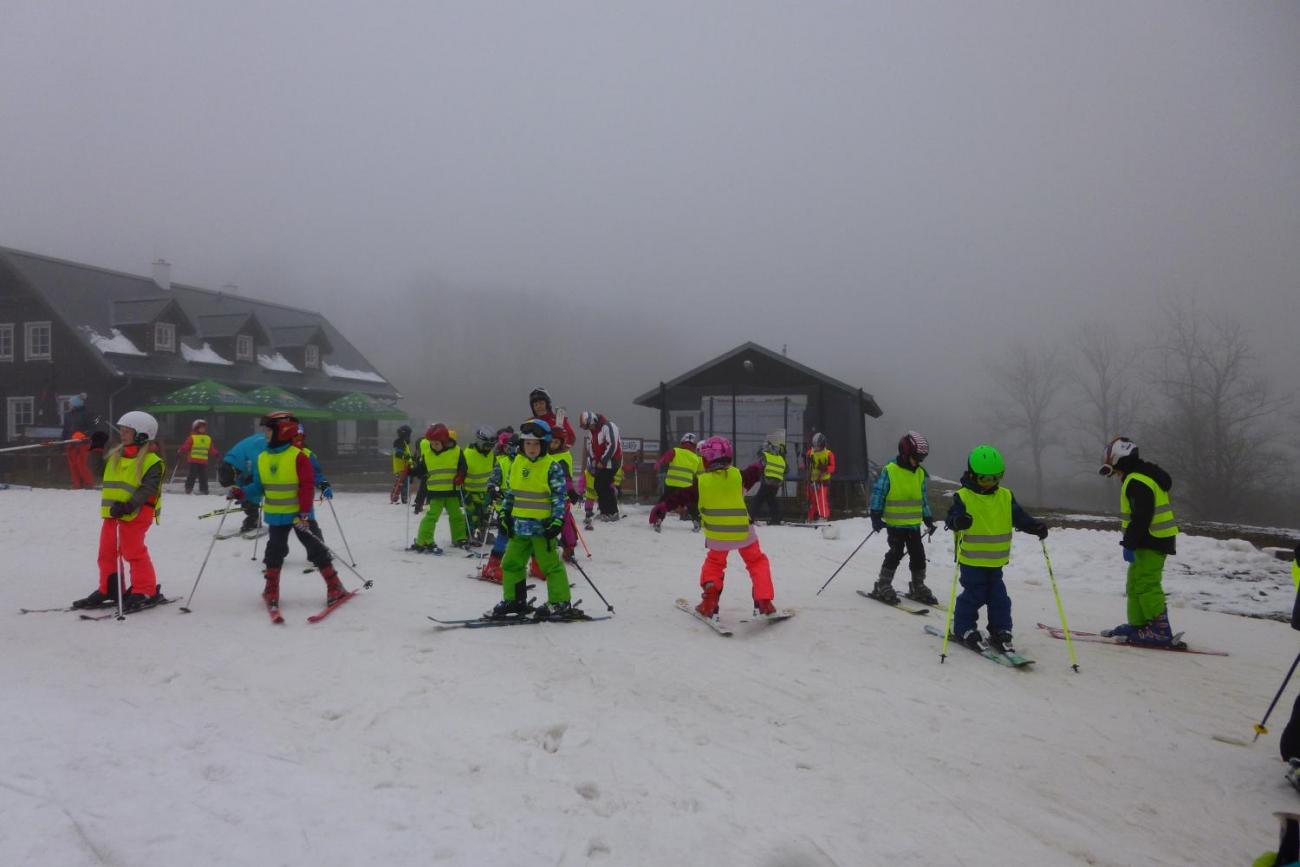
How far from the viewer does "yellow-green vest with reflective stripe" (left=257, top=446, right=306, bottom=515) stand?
23.5 feet

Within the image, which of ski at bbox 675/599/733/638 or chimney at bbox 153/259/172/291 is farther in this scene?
chimney at bbox 153/259/172/291

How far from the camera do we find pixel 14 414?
2973 cm

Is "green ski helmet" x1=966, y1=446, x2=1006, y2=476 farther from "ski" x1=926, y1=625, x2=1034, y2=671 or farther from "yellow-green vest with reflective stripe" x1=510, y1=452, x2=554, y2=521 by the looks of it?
"yellow-green vest with reflective stripe" x1=510, y1=452, x2=554, y2=521

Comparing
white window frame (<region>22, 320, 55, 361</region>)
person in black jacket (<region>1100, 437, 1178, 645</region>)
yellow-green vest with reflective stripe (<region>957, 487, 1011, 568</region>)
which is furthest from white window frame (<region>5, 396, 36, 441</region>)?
person in black jacket (<region>1100, 437, 1178, 645</region>)

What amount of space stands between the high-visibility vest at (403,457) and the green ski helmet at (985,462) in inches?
468

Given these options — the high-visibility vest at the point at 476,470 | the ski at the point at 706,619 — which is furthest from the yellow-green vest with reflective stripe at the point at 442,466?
the ski at the point at 706,619

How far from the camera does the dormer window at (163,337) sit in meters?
30.9

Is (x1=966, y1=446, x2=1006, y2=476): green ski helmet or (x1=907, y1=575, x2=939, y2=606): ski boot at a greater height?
(x1=966, y1=446, x2=1006, y2=476): green ski helmet

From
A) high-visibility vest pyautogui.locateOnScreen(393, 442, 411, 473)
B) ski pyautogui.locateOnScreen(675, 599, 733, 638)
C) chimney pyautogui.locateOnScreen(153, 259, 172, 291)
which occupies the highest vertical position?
chimney pyautogui.locateOnScreen(153, 259, 172, 291)

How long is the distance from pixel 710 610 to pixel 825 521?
380 inches

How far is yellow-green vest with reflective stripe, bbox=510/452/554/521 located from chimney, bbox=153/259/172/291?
127 feet

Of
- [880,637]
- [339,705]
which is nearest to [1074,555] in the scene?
[880,637]

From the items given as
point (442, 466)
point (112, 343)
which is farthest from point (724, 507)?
point (112, 343)

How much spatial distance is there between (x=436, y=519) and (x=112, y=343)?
27.5 meters
